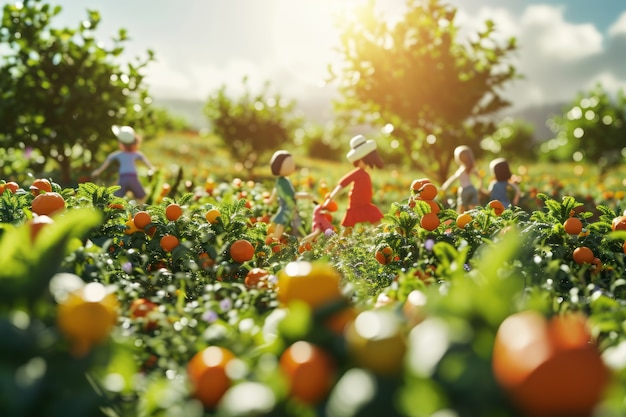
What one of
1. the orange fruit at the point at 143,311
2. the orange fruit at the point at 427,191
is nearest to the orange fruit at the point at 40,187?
the orange fruit at the point at 143,311

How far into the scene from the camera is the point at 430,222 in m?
3.30

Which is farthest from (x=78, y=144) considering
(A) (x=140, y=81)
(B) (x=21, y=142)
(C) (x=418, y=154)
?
(C) (x=418, y=154)

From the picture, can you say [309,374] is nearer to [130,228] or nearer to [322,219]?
[130,228]

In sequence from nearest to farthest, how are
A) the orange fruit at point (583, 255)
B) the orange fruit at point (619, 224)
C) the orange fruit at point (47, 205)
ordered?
the orange fruit at point (47, 205)
the orange fruit at point (583, 255)
the orange fruit at point (619, 224)

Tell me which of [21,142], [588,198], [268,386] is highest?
[21,142]

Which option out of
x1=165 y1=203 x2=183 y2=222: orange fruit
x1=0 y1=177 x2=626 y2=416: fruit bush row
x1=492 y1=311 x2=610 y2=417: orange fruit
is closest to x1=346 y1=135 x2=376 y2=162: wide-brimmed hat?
x1=165 y1=203 x2=183 y2=222: orange fruit

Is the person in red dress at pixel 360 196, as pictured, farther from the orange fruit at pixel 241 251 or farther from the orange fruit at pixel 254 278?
the orange fruit at pixel 254 278

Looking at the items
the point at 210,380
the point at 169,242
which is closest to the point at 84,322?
the point at 210,380

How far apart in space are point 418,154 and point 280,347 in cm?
1087

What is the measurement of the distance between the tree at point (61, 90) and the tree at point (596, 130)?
58.0ft

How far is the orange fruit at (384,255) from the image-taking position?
3607mm

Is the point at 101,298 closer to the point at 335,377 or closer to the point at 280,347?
the point at 280,347

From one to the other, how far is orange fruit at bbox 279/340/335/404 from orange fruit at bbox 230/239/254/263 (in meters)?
1.89

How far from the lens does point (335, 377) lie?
147 centimetres
